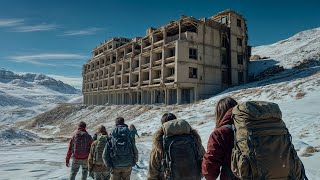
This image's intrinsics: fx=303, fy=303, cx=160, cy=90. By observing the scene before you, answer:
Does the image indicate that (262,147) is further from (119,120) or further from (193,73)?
(193,73)

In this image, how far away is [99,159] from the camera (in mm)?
7383

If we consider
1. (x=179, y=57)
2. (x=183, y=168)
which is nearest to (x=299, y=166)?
(x=183, y=168)

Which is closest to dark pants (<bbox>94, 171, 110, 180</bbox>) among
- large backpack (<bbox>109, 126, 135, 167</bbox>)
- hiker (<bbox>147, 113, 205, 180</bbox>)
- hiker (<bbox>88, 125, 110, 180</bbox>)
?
hiker (<bbox>88, 125, 110, 180</bbox>)

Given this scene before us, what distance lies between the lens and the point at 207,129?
20047 mm

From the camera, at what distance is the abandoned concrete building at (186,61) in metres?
39.2

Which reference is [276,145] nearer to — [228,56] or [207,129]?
[207,129]

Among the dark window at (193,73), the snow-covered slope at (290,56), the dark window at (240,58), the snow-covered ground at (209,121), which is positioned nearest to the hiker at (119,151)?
the snow-covered ground at (209,121)

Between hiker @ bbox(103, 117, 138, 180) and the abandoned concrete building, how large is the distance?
3127cm

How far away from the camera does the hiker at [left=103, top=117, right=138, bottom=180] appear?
6.58 meters

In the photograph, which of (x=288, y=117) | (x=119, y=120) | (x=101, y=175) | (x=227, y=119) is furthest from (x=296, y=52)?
(x=227, y=119)

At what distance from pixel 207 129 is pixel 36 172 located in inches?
474

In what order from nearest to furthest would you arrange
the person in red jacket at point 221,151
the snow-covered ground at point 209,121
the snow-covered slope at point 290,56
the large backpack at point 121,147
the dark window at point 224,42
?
the person in red jacket at point 221,151, the large backpack at point 121,147, the snow-covered ground at point 209,121, the snow-covered slope at point 290,56, the dark window at point 224,42

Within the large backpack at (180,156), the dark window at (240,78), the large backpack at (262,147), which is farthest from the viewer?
the dark window at (240,78)

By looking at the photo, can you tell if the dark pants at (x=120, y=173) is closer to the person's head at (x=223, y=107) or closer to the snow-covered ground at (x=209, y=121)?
the snow-covered ground at (x=209, y=121)
